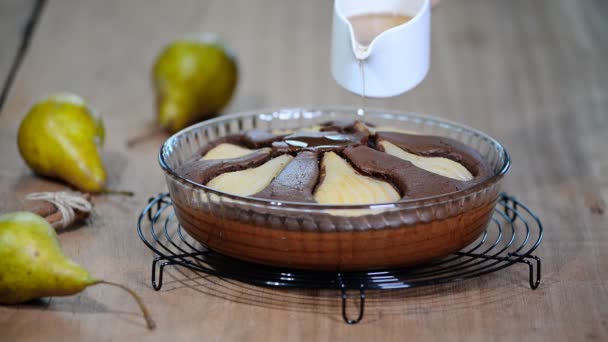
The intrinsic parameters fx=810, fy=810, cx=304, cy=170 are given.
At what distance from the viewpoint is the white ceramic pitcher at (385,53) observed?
1.46 m

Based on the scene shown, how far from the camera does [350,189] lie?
1.35m

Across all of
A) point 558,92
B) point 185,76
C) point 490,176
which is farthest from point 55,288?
point 558,92

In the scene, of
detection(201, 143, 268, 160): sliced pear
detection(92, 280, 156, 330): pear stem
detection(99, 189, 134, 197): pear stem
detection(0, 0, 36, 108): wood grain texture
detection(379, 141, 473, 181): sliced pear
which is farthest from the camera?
detection(0, 0, 36, 108): wood grain texture

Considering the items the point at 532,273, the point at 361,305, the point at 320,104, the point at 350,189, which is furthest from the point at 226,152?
the point at 320,104

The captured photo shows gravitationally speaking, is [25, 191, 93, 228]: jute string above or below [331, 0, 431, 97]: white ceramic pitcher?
below

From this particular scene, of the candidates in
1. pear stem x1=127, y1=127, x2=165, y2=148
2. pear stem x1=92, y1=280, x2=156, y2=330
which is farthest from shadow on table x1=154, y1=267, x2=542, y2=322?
pear stem x1=127, y1=127, x2=165, y2=148

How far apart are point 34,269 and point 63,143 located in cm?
61

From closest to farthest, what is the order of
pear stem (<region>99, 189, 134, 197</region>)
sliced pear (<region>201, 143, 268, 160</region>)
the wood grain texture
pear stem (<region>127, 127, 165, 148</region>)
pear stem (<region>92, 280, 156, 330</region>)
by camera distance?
pear stem (<region>92, 280, 156, 330</region>) → sliced pear (<region>201, 143, 268, 160</region>) → pear stem (<region>99, 189, 134, 197</region>) → pear stem (<region>127, 127, 165, 148</region>) → the wood grain texture

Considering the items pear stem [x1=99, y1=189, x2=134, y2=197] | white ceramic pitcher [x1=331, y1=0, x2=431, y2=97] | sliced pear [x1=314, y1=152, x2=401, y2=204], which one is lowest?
pear stem [x1=99, y1=189, x2=134, y2=197]

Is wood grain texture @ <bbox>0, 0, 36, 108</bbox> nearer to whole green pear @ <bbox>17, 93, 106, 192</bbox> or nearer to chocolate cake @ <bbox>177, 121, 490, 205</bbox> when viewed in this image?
whole green pear @ <bbox>17, 93, 106, 192</bbox>

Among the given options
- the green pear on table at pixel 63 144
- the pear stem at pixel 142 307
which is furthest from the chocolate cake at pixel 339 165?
the green pear on table at pixel 63 144

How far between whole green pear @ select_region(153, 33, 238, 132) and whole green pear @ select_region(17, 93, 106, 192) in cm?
39

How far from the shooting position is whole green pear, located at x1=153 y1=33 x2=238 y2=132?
2252 millimetres

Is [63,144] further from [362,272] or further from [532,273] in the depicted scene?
[532,273]
